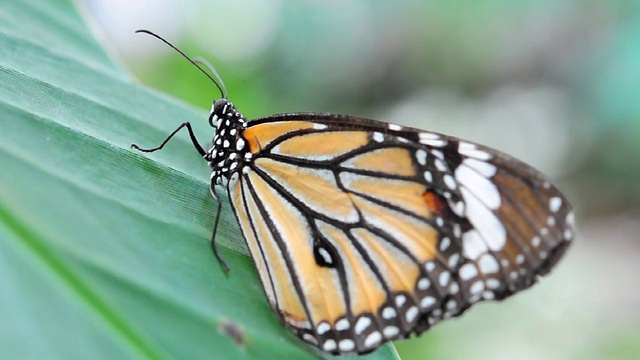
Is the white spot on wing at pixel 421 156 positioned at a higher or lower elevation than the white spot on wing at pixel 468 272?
higher

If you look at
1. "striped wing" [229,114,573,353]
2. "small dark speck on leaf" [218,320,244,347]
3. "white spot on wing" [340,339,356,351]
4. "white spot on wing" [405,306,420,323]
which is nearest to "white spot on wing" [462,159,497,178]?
"striped wing" [229,114,573,353]

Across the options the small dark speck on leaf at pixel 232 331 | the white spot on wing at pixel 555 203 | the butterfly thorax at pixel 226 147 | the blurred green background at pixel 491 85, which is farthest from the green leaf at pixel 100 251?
the blurred green background at pixel 491 85

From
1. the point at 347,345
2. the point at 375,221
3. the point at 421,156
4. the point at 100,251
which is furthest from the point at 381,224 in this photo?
the point at 100,251

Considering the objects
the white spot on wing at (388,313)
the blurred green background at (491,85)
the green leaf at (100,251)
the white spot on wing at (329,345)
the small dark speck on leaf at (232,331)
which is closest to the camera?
the green leaf at (100,251)

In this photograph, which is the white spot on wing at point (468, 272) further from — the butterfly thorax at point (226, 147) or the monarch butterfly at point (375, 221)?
the butterfly thorax at point (226, 147)

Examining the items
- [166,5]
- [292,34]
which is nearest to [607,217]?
[292,34]

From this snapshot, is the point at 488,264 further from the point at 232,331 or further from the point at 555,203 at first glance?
the point at 232,331

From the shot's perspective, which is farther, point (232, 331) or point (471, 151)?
point (471, 151)

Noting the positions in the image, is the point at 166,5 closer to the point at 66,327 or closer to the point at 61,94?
the point at 61,94
